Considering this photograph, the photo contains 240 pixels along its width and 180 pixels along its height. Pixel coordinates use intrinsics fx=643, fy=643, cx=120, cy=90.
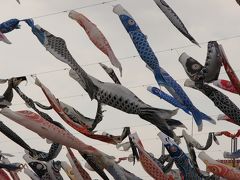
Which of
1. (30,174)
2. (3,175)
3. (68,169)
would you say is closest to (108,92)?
(68,169)

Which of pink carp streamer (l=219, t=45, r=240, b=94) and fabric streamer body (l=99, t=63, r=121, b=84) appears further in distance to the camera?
fabric streamer body (l=99, t=63, r=121, b=84)

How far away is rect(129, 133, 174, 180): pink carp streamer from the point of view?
570 inches

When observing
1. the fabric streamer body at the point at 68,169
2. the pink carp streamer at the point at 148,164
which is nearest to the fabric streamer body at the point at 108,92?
the pink carp streamer at the point at 148,164

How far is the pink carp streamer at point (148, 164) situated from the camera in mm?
14469

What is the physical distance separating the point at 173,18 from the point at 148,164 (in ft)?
14.9

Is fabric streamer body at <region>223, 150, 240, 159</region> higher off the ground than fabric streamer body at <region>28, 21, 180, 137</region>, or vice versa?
fabric streamer body at <region>28, 21, 180, 137</region>

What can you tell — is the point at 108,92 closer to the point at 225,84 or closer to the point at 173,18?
the point at 173,18

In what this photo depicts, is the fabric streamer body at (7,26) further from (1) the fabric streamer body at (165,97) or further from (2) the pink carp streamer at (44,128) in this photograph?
(1) the fabric streamer body at (165,97)

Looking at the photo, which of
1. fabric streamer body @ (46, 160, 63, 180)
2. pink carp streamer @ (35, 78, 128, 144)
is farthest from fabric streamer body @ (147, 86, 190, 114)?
fabric streamer body @ (46, 160, 63, 180)

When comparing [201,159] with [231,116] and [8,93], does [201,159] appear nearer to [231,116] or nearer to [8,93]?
[231,116]

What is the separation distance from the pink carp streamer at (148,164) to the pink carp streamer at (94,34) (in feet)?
11.0

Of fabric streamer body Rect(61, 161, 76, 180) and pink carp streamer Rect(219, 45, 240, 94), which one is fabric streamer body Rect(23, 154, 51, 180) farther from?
pink carp streamer Rect(219, 45, 240, 94)

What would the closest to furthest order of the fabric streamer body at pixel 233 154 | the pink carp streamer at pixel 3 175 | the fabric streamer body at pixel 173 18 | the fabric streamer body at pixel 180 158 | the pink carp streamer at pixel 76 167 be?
the fabric streamer body at pixel 173 18 → the fabric streamer body at pixel 180 158 → the pink carp streamer at pixel 76 167 → the fabric streamer body at pixel 233 154 → the pink carp streamer at pixel 3 175

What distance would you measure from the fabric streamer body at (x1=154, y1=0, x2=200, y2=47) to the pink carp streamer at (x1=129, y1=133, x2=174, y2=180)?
13.5ft
